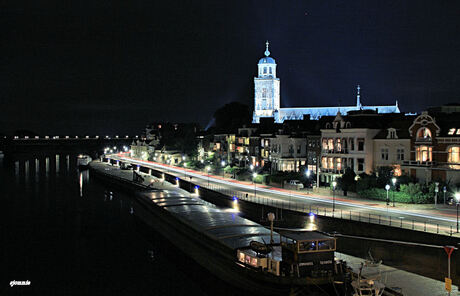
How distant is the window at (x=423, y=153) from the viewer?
4928 cm

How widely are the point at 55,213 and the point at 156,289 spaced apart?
109ft

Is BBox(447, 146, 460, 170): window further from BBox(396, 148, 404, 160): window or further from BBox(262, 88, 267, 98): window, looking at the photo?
BBox(262, 88, 267, 98): window

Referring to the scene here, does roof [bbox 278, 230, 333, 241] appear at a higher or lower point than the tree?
lower

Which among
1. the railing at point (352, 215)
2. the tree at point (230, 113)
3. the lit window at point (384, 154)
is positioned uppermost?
the tree at point (230, 113)

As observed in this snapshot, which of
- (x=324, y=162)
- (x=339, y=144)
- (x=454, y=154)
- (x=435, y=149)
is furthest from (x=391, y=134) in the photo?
(x=324, y=162)

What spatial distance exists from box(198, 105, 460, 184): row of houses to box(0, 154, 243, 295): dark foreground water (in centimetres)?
2533

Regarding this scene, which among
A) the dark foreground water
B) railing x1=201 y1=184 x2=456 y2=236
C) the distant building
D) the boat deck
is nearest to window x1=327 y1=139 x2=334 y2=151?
the distant building

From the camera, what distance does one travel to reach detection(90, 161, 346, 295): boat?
25484 millimetres

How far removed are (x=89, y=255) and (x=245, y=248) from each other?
56.8 feet

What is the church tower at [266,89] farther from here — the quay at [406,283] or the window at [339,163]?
the quay at [406,283]

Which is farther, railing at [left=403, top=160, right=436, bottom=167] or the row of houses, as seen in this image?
railing at [left=403, top=160, right=436, bottom=167]

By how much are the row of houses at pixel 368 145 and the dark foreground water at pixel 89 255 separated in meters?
25.3

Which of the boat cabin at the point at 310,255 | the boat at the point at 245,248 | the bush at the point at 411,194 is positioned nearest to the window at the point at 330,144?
the bush at the point at 411,194

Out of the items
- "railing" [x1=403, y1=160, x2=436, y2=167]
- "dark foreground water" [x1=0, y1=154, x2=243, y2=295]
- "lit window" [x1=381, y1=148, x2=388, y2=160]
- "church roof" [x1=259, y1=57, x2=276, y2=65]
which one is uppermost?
"church roof" [x1=259, y1=57, x2=276, y2=65]
